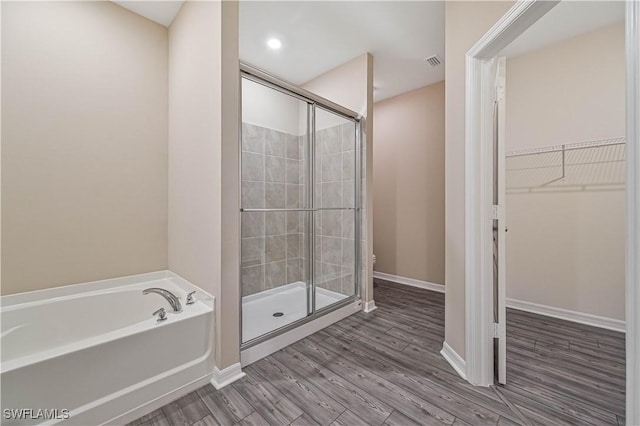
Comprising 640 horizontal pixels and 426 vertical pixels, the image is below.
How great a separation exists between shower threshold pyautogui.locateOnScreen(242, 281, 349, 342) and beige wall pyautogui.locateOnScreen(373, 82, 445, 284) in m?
1.35

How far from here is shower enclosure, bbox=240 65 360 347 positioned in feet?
8.48

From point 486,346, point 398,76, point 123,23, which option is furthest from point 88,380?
point 398,76

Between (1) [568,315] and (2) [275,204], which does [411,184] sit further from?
(1) [568,315]

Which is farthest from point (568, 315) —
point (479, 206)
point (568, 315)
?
point (479, 206)

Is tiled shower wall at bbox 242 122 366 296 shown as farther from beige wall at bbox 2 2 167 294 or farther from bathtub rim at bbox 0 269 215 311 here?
beige wall at bbox 2 2 167 294

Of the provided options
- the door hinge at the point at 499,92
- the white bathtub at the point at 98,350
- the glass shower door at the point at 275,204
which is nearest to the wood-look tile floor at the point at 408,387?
the white bathtub at the point at 98,350

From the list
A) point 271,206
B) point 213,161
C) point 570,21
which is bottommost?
point 271,206

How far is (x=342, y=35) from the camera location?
2.43m

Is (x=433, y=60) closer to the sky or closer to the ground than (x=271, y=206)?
closer to the sky

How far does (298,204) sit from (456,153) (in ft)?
→ 5.37

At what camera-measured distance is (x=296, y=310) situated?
247 cm

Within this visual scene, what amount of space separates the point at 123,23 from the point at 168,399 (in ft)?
9.26

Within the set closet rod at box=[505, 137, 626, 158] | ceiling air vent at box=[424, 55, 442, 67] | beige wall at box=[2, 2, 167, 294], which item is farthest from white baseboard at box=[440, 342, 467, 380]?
ceiling air vent at box=[424, 55, 442, 67]

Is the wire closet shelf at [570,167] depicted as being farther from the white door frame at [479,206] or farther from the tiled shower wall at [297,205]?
the tiled shower wall at [297,205]
